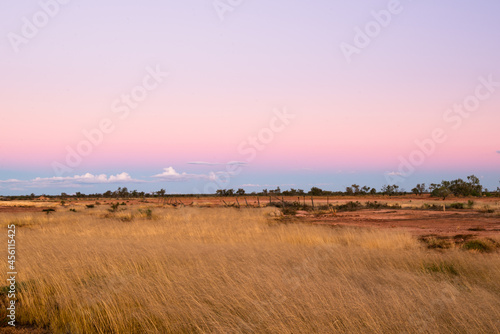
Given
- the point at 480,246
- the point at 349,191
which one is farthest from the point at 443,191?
the point at 480,246

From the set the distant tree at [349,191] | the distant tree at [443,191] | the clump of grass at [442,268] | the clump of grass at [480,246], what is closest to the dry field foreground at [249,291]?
the clump of grass at [442,268]

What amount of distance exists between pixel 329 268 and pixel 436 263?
318cm

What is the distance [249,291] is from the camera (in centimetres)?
648

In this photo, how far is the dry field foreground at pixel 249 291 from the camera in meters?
5.30

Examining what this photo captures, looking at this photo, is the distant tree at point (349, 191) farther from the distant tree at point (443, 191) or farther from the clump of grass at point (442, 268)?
the clump of grass at point (442, 268)

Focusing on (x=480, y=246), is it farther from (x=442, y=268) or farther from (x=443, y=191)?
(x=443, y=191)

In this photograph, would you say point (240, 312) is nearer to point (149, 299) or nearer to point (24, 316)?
point (149, 299)

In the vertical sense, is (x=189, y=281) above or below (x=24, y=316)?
above

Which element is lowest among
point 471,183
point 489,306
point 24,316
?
point 24,316

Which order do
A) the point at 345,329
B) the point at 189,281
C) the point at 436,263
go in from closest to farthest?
the point at 345,329 < the point at 189,281 < the point at 436,263

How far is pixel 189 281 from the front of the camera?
7359mm

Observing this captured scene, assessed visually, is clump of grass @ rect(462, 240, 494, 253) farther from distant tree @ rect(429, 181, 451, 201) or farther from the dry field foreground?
distant tree @ rect(429, 181, 451, 201)

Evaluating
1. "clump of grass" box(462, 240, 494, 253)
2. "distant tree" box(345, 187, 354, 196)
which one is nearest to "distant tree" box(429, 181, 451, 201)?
"distant tree" box(345, 187, 354, 196)

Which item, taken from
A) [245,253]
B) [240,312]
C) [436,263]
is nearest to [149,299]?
[240,312]
